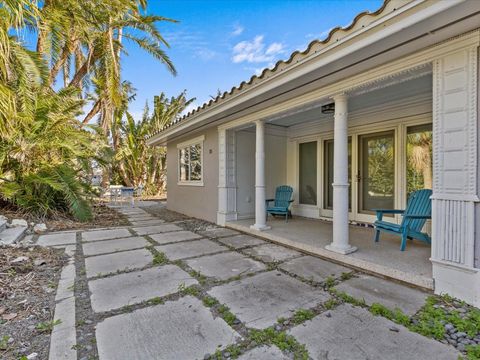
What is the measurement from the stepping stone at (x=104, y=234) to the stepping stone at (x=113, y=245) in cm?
34

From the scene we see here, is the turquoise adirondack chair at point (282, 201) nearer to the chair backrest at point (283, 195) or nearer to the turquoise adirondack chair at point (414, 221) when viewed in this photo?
the chair backrest at point (283, 195)

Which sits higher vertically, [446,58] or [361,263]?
[446,58]

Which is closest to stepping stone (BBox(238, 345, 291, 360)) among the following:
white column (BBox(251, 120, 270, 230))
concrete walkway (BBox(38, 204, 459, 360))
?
concrete walkway (BBox(38, 204, 459, 360))

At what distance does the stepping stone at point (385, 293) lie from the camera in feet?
7.63

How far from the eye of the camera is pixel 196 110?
19.1 feet

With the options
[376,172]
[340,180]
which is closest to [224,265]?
[340,180]

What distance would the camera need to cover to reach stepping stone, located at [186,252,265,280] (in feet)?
10.2

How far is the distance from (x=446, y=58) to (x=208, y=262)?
3.58m

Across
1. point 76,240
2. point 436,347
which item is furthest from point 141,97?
point 436,347

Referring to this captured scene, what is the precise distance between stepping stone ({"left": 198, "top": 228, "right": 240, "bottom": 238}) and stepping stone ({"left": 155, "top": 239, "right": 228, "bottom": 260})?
487 millimetres

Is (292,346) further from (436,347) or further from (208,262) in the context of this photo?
A: (208,262)

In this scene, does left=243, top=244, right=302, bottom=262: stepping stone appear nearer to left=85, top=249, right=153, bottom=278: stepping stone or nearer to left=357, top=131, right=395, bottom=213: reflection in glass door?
left=85, top=249, right=153, bottom=278: stepping stone

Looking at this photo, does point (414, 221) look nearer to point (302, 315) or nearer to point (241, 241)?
point (302, 315)

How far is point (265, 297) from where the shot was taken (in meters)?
2.50
